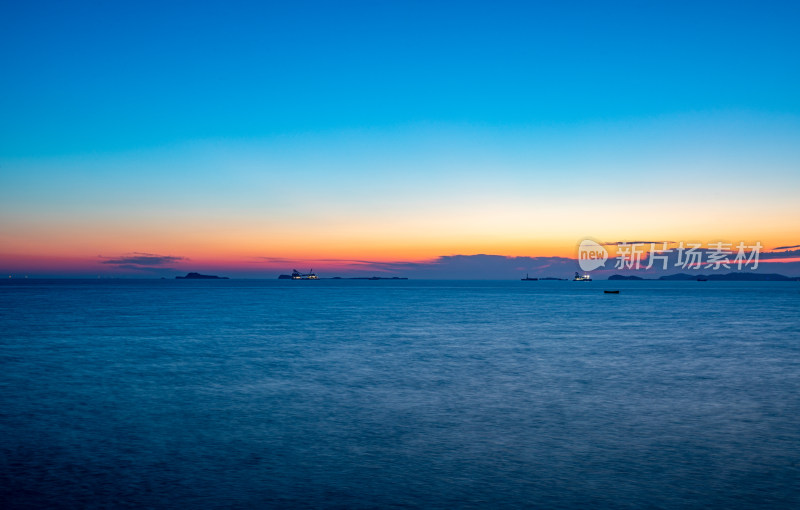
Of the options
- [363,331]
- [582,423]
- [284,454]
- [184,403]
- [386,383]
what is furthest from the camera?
[363,331]

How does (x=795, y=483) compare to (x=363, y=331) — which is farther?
(x=363, y=331)

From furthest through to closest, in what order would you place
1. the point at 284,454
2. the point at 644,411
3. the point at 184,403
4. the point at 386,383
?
the point at 386,383, the point at 184,403, the point at 644,411, the point at 284,454

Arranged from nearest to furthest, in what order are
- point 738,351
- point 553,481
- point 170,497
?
point 170,497 < point 553,481 < point 738,351

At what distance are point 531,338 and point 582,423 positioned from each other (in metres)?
24.1

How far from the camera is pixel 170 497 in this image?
10.2 metres

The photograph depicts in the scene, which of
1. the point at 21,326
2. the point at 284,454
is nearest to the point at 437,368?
the point at 284,454

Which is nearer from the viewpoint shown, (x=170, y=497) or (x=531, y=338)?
(x=170, y=497)

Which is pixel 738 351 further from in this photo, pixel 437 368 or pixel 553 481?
pixel 553 481

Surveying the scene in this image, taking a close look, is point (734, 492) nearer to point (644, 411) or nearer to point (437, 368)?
point (644, 411)

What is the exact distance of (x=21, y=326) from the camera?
154 ft

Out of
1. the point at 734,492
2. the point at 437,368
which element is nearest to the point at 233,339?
the point at 437,368

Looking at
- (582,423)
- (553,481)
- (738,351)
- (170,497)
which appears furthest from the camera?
(738,351)

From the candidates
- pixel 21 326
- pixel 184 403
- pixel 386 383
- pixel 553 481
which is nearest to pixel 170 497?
pixel 553 481

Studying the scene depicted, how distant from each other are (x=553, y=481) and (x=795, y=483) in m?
4.27
